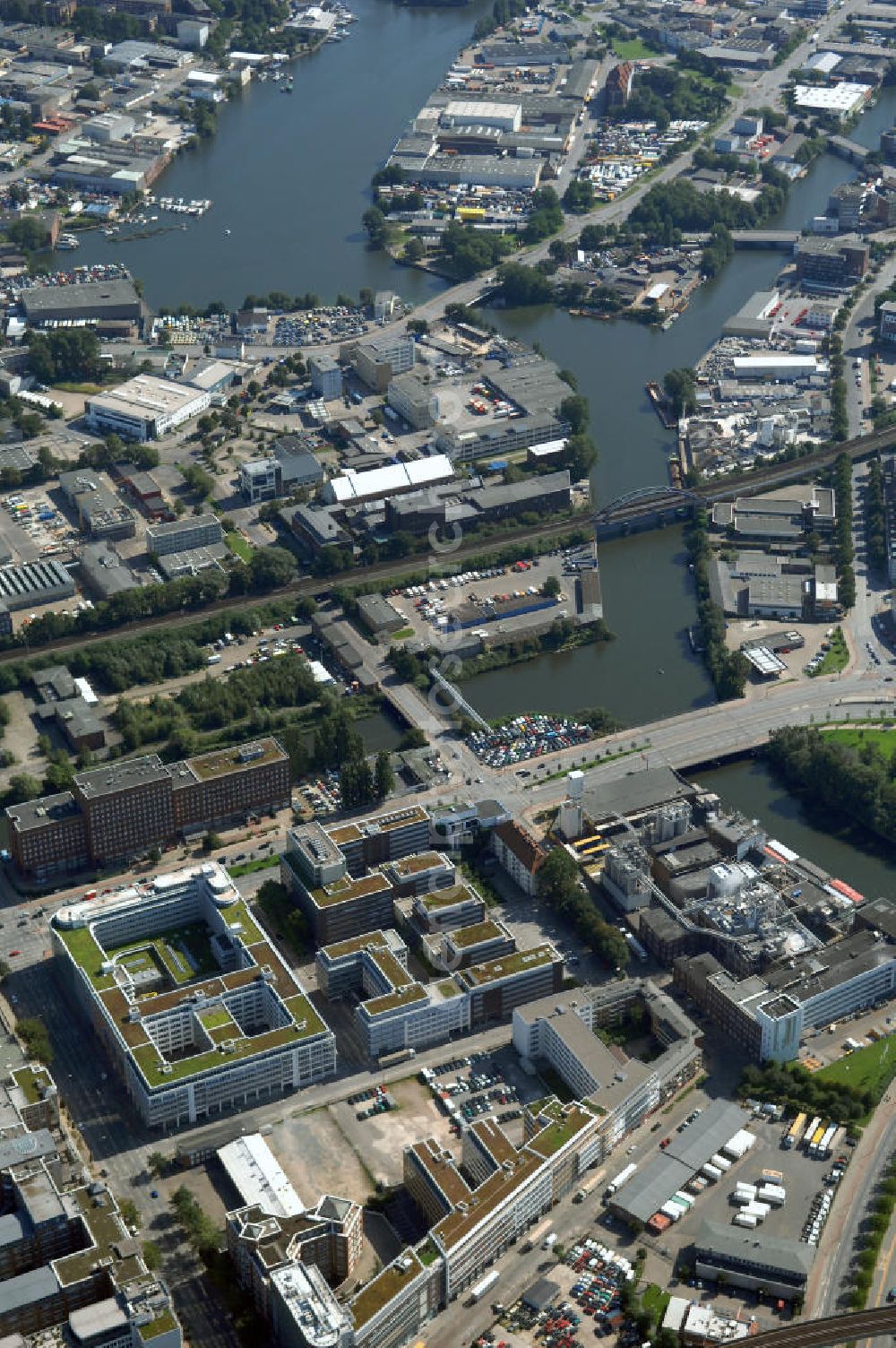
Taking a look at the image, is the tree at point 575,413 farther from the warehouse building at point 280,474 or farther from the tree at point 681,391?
the warehouse building at point 280,474

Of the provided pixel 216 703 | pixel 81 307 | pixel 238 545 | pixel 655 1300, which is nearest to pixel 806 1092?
pixel 655 1300

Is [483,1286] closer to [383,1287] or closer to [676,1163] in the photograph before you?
[383,1287]

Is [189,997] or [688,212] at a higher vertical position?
[688,212]

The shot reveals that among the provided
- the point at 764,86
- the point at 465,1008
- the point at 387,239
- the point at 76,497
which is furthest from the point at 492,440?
the point at 764,86

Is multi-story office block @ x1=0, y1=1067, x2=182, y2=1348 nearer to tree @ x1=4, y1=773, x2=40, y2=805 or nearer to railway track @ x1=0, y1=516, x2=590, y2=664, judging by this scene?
tree @ x1=4, y1=773, x2=40, y2=805

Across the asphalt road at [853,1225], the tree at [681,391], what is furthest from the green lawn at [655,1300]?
the tree at [681,391]

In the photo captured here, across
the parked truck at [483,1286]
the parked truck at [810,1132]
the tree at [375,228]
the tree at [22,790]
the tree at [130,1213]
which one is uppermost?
the tree at [375,228]

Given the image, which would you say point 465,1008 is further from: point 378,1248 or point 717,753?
point 717,753

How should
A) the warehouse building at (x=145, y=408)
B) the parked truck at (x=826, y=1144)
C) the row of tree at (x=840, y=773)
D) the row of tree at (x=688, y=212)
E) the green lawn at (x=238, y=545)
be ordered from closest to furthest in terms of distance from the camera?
the parked truck at (x=826, y=1144) < the row of tree at (x=840, y=773) < the green lawn at (x=238, y=545) < the warehouse building at (x=145, y=408) < the row of tree at (x=688, y=212)
